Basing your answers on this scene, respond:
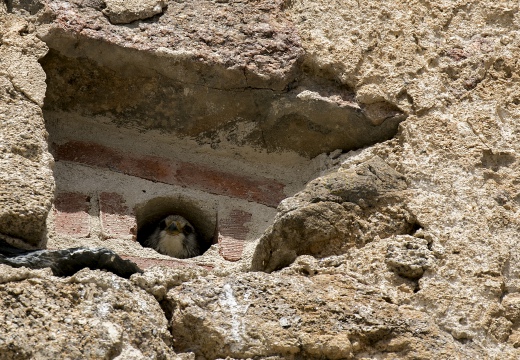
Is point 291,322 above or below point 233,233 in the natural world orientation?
above

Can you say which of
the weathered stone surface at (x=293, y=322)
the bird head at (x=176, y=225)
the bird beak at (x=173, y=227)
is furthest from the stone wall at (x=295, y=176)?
the bird beak at (x=173, y=227)

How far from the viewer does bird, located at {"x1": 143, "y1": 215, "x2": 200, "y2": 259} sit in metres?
3.91

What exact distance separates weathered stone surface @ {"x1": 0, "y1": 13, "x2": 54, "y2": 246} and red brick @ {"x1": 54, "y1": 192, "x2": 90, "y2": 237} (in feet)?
0.92

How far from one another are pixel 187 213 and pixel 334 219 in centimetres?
83

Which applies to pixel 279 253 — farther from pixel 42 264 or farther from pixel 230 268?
pixel 42 264

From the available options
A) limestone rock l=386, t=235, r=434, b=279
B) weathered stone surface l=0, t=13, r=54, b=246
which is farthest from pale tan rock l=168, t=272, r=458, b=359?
weathered stone surface l=0, t=13, r=54, b=246

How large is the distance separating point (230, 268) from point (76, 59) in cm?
80

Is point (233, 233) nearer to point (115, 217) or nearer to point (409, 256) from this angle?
point (115, 217)

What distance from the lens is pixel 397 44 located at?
139 inches

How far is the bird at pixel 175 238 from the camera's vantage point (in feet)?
12.8

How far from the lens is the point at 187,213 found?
374cm

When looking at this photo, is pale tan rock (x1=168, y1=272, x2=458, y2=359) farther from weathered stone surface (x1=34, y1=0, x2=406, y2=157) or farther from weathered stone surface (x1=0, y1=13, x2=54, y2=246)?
weathered stone surface (x1=34, y1=0, x2=406, y2=157)

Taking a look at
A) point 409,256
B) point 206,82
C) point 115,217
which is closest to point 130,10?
point 206,82

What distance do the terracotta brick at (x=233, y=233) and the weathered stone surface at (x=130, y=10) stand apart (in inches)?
26.6
